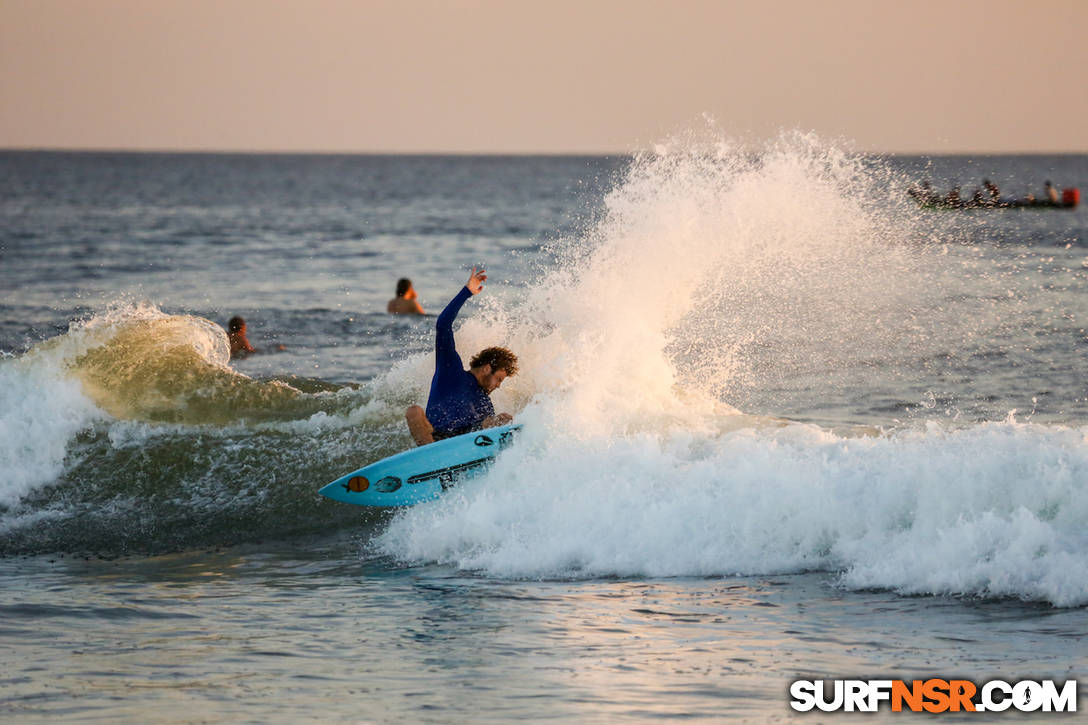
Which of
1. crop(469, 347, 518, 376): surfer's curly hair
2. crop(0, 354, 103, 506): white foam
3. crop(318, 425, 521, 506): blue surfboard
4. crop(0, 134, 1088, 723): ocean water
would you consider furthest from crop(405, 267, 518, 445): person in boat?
crop(0, 354, 103, 506): white foam

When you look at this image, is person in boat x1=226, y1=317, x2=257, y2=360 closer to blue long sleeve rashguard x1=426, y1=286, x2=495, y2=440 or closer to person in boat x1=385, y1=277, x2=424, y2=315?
person in boat x1=385, y1=277, x2=424, y2=315

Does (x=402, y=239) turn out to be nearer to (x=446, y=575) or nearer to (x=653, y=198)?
(x=653, y=198)

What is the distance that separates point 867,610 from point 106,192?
96264 millimetres

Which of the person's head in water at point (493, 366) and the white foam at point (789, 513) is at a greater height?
the person's head in water at point (493, 366)

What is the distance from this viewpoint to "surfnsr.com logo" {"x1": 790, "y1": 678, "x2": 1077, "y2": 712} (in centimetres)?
675

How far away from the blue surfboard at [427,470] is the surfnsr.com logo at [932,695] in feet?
14.6

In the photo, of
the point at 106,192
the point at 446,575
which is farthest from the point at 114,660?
the point at 106,192

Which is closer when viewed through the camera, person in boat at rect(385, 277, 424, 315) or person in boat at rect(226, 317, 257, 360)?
person in boat at rect(226, 317, 257, 360)

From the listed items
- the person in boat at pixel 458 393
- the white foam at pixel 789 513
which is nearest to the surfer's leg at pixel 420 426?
the person in boat at pixel 458 393

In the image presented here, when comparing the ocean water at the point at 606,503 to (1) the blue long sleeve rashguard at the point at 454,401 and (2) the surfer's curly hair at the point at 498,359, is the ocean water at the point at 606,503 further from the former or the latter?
(2) the surfer's curly hair at the point at 498,359

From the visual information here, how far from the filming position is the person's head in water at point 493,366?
10812 millimetres

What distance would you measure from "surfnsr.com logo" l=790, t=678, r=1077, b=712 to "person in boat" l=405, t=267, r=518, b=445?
15.2 ft

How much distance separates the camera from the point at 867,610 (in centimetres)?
852

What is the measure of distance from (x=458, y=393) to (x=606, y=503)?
68.8 inches
